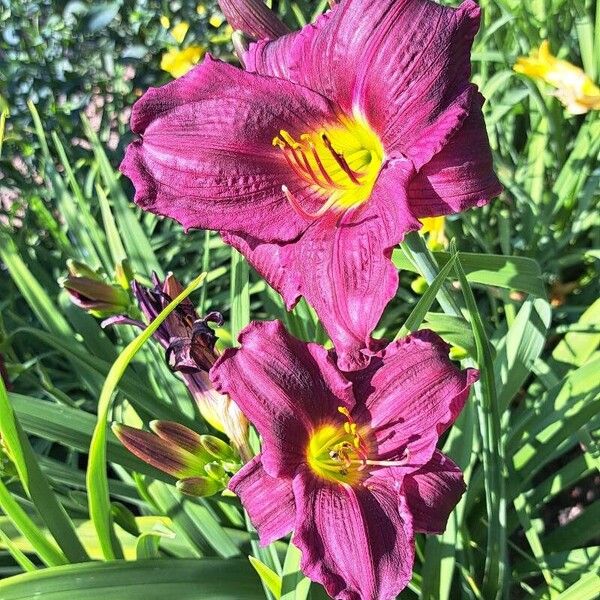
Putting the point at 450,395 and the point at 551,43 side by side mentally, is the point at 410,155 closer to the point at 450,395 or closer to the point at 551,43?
the point at 450,395

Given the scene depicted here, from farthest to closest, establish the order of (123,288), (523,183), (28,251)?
(28,251)
(523,183)
(123,288)

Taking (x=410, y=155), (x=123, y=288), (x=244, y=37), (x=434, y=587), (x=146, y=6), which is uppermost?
(x=146, y=6)

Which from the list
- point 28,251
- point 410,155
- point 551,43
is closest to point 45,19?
point 28,251

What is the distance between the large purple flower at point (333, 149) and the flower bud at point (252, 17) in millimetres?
57

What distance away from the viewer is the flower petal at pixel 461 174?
479mm

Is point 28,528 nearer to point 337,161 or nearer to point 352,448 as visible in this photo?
point 352,448

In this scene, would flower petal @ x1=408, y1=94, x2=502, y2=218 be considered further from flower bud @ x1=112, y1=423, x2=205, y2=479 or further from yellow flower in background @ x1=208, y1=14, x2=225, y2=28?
yellow flower in background @ x1=208, y1=14, x2=225, y2=28

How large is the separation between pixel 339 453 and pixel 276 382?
90 mm

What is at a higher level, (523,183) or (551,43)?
(551,43)

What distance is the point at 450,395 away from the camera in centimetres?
56

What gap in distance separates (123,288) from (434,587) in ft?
1.67

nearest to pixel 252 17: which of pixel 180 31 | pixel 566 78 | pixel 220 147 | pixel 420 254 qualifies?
pixel 220 147

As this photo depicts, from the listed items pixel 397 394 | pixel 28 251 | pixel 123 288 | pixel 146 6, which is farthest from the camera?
pixel 146 6

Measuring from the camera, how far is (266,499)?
1.89ft
